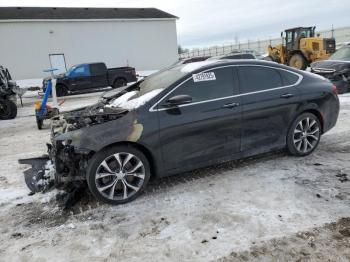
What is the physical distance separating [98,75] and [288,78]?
54.1 feet

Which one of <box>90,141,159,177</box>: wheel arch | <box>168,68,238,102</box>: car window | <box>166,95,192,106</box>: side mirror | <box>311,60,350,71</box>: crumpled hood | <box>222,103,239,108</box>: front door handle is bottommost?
<box>90,141,159,177</box>: wheel arch

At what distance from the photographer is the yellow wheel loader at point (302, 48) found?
68.1 feet

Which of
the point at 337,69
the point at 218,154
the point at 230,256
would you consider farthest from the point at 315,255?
the point at 337,69

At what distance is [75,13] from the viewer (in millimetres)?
30766

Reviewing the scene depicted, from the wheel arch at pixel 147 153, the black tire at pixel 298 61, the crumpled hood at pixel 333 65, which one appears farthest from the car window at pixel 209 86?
the black tire at pixel 298 61

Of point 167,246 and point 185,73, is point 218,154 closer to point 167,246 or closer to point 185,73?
point 185,73

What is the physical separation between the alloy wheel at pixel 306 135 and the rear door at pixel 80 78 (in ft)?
54.0

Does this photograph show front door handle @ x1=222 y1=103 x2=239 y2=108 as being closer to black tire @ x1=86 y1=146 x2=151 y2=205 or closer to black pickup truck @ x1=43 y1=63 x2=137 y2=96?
black tire @ x1=86 y1=146 x2=151 y2=205

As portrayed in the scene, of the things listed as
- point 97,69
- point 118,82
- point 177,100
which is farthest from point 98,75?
point 177,100

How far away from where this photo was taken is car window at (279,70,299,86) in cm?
557

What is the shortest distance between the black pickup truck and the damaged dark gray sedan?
49.3 ft

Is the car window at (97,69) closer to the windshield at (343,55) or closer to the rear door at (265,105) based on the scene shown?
the windshield at (343,55)

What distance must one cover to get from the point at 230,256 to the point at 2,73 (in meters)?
12.8

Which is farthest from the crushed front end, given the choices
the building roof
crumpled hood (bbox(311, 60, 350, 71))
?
the building roof
